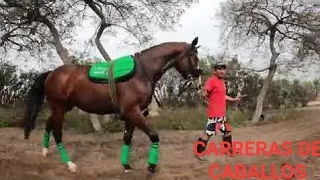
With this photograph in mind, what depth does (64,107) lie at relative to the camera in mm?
7020

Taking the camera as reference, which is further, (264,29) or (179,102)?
(179,102)

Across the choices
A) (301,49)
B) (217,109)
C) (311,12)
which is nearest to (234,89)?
(301,49)

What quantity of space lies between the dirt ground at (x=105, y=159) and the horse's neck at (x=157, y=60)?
4.83 ft

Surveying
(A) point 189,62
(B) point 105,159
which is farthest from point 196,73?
A: (B) point 105,159

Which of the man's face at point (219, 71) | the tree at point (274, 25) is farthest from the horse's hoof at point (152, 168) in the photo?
the tree at point (274, 25)

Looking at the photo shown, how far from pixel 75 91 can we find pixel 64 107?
45 cm

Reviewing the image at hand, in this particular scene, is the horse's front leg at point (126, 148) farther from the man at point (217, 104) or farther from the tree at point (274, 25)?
the tree at point (274, 25)

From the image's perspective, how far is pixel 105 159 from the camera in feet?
27.8

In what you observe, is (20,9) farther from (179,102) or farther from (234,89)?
(234,89)

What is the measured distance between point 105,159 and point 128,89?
2676mm

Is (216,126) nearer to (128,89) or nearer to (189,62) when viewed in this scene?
(189,62)

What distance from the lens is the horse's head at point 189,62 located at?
255 inches

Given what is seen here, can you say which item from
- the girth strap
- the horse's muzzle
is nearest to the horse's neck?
the horse's muzzle

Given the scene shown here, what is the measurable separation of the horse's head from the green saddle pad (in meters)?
0.70
